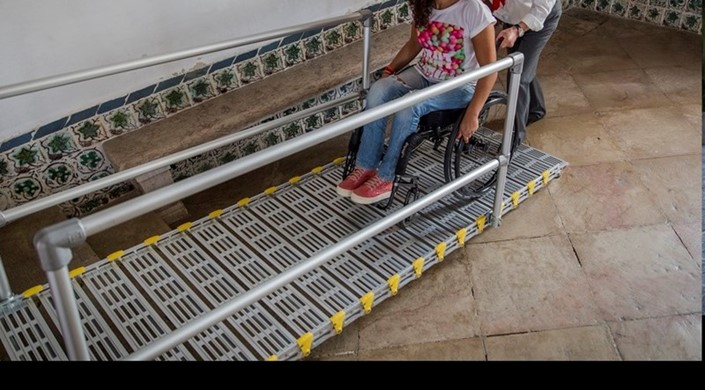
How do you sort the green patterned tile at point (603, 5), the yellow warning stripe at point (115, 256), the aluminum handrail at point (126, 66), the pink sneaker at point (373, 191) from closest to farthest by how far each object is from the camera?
the aluminum handrail at point (126, 66) → the yellow warning stripe at point (115, 256) → the pink sneaker at point (373, 191) → the green patterned tile at point (603, 5)

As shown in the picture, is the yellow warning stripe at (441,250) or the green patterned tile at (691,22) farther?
the green patterned tile at (691,22)

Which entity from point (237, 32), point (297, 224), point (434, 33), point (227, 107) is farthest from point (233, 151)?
point (434, 33)

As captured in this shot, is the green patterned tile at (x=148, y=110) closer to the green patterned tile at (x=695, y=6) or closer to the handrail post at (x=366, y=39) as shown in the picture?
the handrail post at (x=366, y=39)

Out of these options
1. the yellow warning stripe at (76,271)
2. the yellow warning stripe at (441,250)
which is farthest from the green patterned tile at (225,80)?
the yellow warning stripe at (441,250)

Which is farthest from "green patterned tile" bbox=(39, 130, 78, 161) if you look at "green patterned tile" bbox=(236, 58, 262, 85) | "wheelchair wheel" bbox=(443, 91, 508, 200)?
"wheelchair wheel" bbox=(443, 91, 508, 200)

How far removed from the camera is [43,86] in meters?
1.93

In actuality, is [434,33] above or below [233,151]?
above

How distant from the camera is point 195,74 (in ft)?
9.96

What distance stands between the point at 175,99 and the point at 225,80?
30 centimetres

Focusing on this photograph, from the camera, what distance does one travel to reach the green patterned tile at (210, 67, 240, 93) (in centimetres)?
311

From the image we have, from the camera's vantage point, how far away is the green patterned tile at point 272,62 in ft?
10.7

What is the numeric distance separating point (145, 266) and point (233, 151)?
108 centimetres
